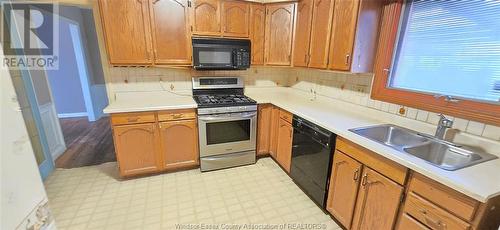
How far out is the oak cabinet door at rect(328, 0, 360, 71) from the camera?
6.29ft

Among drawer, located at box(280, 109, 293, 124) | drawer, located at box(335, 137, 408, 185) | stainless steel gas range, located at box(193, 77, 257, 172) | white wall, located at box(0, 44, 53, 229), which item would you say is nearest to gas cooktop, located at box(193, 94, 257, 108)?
stainless steel gas range, located at box(193, 77, 257, 172)

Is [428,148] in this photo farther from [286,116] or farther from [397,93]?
[286,116]

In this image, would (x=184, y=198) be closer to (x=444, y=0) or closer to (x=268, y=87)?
(x=268, y=87)

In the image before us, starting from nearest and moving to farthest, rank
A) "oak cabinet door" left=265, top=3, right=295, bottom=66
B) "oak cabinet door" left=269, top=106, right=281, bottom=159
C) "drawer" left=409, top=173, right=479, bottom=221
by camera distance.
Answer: "drawer" left=409, top=173, right=479, bottom=221 → "oak cabinet door" left=265, top=3, right=295, bottom=66 → "oak cabinet door" left=269, top=106, right=281, bottom=159

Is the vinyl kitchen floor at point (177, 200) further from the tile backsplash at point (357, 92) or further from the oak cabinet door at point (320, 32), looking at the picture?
the oak cabinet door at point (320, 32)

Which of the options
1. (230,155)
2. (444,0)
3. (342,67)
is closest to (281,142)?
(230,155)

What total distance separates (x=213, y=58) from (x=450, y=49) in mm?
2149

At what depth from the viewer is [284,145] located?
2.68 meters

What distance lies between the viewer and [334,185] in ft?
6.27

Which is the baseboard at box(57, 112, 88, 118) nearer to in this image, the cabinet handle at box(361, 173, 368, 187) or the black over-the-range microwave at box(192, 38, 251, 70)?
the black over-the-range microwave at box(192, 38, 251, 70)

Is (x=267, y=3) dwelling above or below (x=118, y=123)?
above

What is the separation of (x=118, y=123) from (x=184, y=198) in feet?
3.40

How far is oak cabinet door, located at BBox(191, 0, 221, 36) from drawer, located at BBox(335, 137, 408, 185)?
184 centimetres

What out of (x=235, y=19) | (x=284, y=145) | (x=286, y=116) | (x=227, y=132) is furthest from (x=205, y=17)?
(x=284, y=145)
